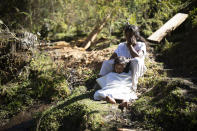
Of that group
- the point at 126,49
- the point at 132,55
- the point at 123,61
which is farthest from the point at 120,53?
the point at 123,61

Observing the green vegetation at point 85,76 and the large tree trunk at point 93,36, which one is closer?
the green vegetation at point 85,76

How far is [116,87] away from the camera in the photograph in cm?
369

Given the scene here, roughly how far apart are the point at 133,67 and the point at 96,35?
4.18 m

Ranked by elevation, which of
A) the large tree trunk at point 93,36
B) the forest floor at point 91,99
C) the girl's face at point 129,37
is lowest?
the forest floor at point 91,99

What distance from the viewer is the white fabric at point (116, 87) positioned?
3.57 m

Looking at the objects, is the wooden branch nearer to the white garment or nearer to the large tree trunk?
the large tree trunk

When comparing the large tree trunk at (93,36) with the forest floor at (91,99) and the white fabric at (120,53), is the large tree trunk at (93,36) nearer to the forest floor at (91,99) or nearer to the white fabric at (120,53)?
the forest floor at (91,99)

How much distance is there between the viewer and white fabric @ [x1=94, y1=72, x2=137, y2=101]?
3.57m

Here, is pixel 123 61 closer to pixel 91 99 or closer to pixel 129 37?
pixel 129 37

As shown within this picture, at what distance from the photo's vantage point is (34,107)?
4738 mm

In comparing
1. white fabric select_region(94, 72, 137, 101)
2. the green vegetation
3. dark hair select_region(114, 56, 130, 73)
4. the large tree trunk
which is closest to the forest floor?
the green vegetation

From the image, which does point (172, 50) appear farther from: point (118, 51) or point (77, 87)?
point (77, 87)

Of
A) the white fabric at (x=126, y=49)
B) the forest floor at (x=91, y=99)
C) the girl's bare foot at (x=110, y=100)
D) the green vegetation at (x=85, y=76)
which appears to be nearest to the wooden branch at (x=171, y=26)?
the green vegetation at (x=85, y=76)

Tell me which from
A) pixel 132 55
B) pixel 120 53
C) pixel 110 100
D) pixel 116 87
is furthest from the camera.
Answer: pixel 120 53
